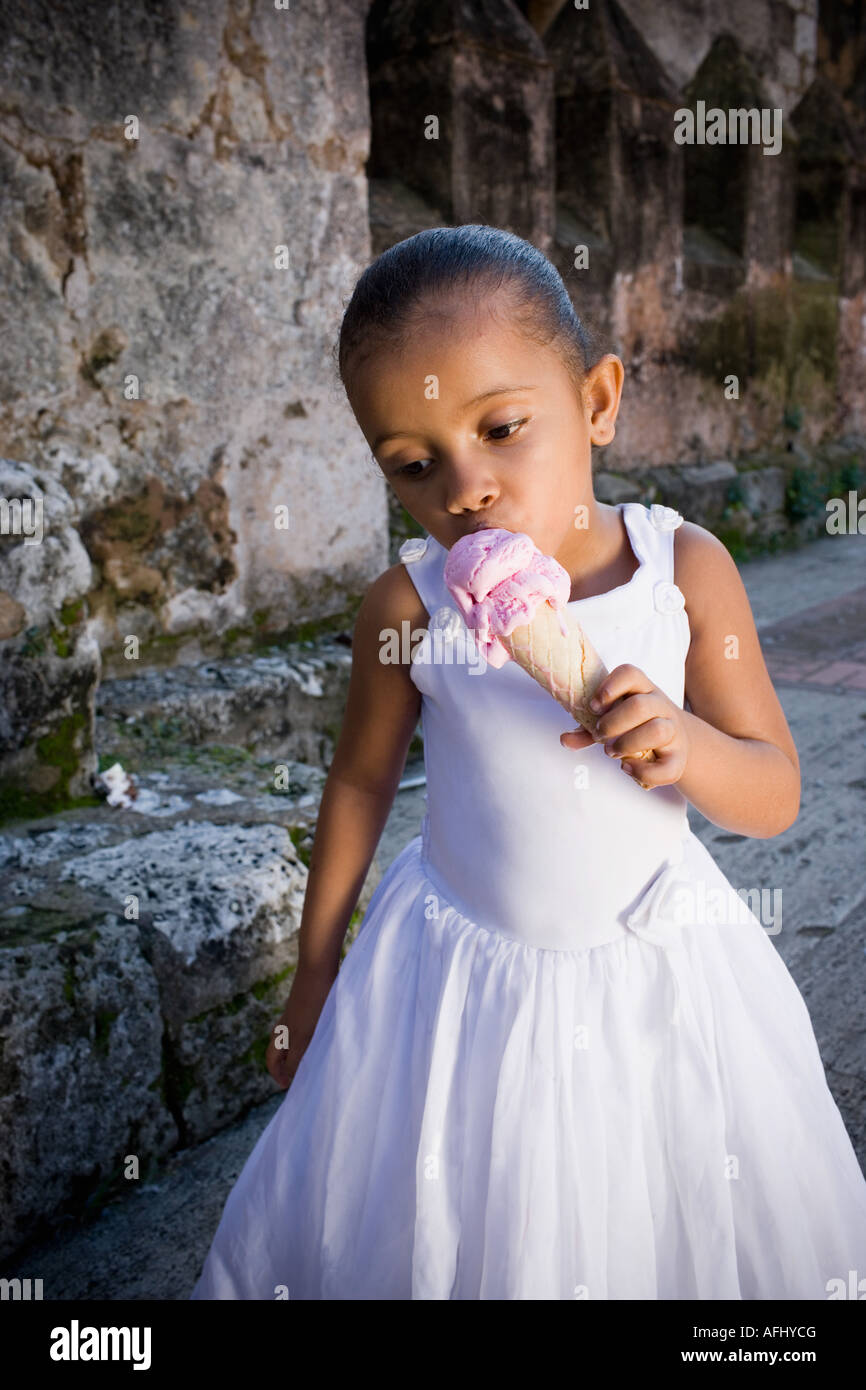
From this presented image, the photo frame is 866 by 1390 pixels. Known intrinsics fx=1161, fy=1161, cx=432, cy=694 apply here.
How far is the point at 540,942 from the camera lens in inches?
52.9

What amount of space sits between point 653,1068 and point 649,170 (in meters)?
5.76

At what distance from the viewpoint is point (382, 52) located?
4773 mm

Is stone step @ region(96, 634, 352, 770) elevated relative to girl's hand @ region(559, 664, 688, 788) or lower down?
lower down

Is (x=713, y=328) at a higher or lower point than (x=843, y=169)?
lower

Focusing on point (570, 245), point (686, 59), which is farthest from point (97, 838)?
point (686, 59)

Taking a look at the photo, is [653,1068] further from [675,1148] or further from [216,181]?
[216,181]

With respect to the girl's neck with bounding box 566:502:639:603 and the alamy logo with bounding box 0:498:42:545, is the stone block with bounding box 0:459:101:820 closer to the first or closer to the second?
the alamy logo with bounding box 0:498:42:545

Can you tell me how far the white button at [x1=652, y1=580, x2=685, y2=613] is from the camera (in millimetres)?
1371

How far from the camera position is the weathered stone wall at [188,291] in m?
2.79

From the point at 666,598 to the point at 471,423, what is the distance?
13.1 inches

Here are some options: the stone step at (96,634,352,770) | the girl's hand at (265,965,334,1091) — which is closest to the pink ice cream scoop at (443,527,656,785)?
the girl's hand at (265,965,334,1091)
